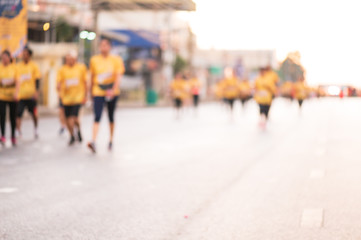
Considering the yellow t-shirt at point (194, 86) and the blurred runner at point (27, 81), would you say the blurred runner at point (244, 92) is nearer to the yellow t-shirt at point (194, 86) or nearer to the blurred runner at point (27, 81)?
the yellow t-shirt at point (194, 86)

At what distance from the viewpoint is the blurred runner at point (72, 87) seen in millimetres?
12133

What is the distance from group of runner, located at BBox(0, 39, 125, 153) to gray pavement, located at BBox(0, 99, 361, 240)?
23.9 inches

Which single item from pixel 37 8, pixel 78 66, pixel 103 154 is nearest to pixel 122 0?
pixel 78 66

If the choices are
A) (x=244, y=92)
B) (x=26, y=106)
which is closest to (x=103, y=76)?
(x=26, y=106)

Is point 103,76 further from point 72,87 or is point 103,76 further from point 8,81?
point 8,81

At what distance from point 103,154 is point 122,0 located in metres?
4.81

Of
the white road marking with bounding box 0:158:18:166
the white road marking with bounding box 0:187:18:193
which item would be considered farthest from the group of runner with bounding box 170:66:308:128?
the white road marking with bounding box 0:187:18:193

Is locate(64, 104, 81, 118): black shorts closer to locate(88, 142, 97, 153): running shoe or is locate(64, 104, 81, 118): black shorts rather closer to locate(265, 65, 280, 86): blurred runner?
locate(88, 142, 97, 153): running shoe

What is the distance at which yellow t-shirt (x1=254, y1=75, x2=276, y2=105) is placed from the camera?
18.1 m

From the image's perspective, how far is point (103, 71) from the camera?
435 inches

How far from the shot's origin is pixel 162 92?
Result: 180 feet

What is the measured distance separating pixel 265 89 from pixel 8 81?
8574 mm

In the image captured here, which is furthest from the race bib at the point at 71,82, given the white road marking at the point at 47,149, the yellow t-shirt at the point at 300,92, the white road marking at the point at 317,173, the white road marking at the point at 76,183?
the yellow t-shirt at the point at 300,92

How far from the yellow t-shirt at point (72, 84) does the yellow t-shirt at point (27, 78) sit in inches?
30.5
